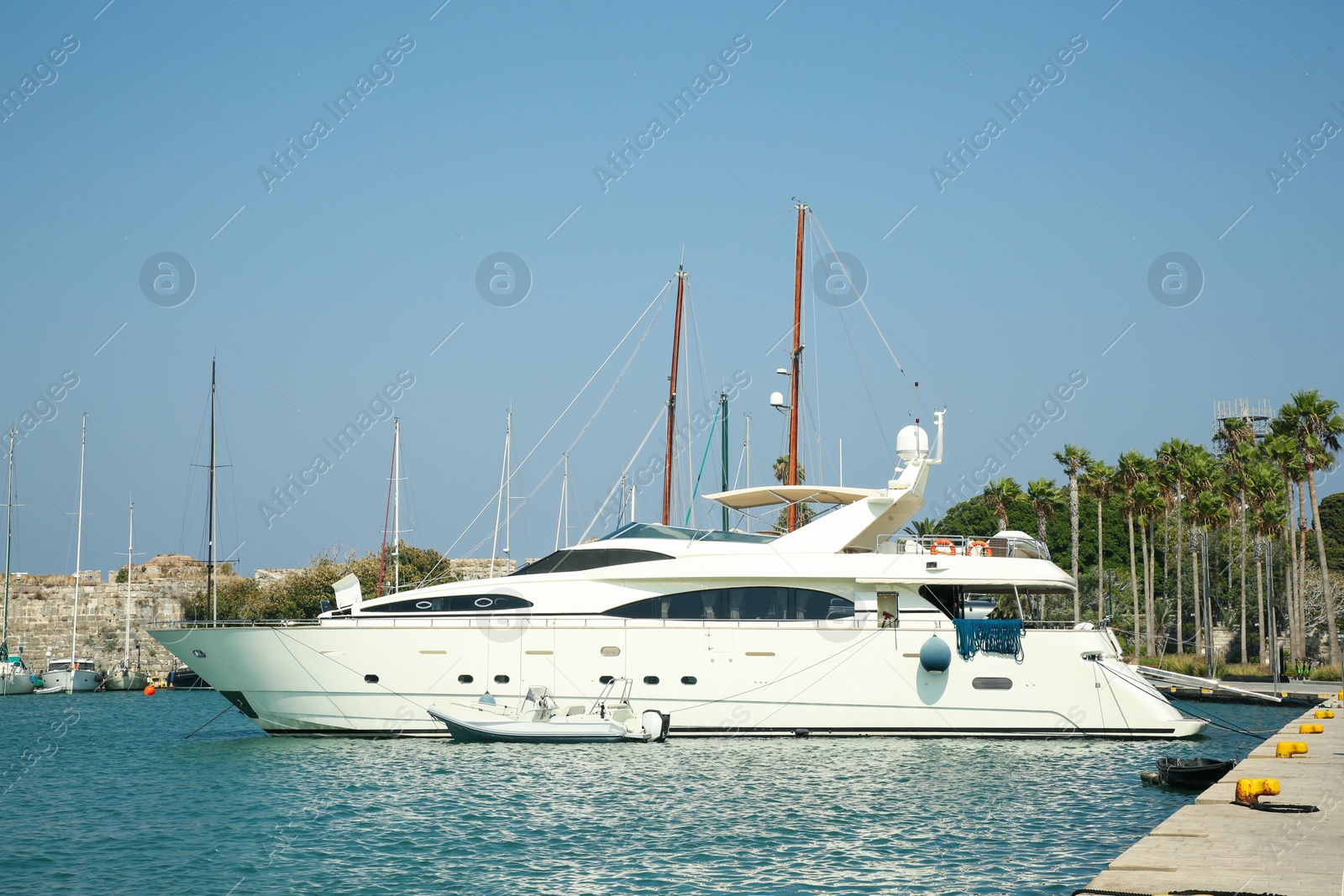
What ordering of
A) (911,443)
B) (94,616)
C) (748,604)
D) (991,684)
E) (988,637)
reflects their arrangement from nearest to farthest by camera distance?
1. (988,637)
2. (991,684)
3. (748,604)
4. (911,443)
5. (94,616)

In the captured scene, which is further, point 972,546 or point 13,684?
point 13,684

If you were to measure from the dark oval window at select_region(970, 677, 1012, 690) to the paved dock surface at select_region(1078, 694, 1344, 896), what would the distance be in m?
8.72

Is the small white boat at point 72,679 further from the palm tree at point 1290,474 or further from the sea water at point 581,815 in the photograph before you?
the palm tree at point 1290,474

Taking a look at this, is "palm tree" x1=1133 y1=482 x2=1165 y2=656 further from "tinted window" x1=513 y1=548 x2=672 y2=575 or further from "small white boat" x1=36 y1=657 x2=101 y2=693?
"small white boat" x1=36 y1=657 x2=101 y2=693

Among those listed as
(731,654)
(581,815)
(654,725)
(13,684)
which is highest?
(731,654)

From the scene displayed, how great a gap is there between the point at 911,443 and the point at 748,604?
16.3 feet

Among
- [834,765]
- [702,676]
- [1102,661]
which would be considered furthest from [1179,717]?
[702,676]

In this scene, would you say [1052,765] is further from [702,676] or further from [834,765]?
[702,676]

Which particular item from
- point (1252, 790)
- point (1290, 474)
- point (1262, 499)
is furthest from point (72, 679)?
point (1290, 474)

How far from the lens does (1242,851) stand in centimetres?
993

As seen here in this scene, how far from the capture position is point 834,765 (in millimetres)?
19547

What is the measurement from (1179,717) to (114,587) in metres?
48.2

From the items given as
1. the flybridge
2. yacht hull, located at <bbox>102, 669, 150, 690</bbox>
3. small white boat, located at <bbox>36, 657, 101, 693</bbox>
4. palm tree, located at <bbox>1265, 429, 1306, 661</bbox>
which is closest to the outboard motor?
the flybridge

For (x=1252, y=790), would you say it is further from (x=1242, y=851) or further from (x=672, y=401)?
(x=672, y=401)
